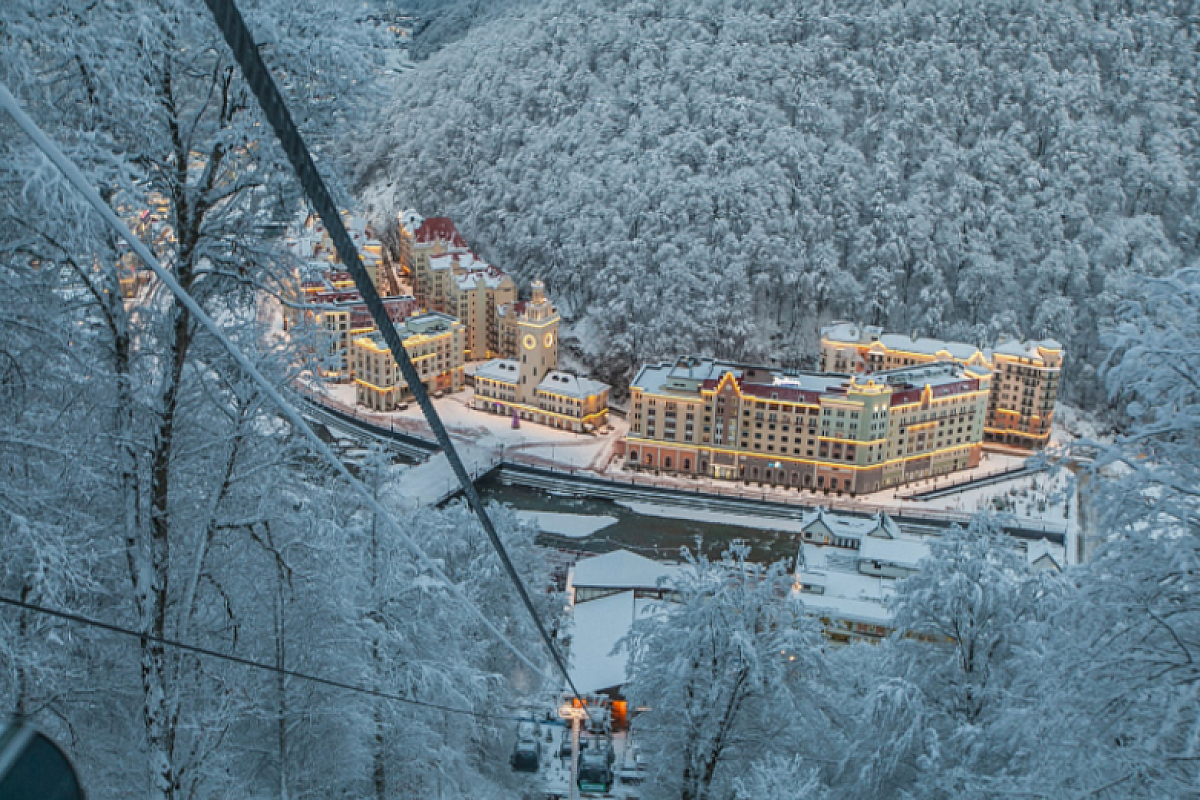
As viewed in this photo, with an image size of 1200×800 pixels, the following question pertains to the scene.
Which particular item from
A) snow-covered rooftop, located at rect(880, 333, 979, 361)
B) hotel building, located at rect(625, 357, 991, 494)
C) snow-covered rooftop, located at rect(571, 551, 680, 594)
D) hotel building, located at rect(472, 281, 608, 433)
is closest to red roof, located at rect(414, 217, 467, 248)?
hotel building, located at rect(472, 281, 608, 433)

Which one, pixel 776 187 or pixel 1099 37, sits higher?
pixel 1099 37

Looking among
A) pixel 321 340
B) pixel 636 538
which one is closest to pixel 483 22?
pixel 636 538

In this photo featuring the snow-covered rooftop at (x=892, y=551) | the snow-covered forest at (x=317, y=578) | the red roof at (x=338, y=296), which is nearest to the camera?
the snow-covered forest at (x=317, y=578)

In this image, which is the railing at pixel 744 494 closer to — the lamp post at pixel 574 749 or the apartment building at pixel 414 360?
the apartment building at pixel 414 360

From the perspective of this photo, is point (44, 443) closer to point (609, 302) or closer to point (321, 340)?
point (321, 340)

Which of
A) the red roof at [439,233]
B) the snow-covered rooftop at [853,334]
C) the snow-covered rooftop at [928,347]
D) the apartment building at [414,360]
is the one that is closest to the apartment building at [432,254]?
the red roof at [439,233]

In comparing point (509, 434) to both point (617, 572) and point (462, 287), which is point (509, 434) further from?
point (617, 572)
